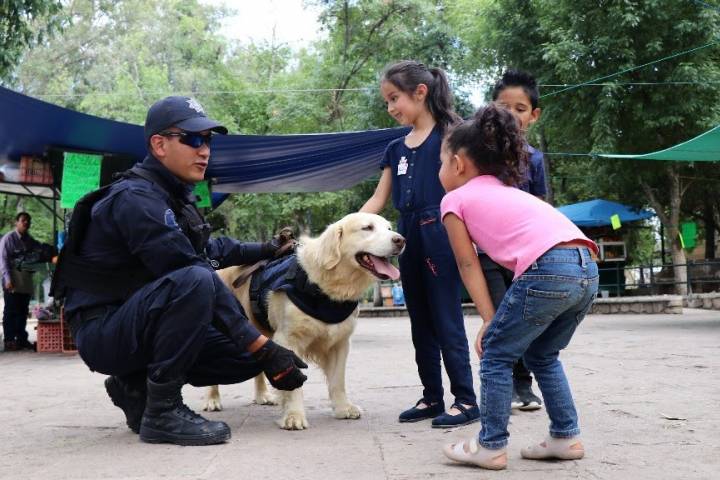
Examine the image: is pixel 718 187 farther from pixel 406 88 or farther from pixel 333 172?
Result: pixel 406 88

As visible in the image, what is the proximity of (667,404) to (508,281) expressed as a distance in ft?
3.70

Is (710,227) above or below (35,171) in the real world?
above

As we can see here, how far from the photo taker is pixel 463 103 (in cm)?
2298

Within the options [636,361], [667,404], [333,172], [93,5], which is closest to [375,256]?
[667,404]

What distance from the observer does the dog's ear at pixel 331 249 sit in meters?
4.32

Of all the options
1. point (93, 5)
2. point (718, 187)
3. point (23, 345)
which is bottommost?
point (23, 345)

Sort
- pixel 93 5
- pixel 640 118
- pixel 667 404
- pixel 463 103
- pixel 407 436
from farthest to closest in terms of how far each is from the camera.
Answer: pixel 93 5 < pixel 463 103 < pixel 640 118 < pixel 667 404 < pixel 407 436

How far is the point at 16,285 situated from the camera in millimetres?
10969

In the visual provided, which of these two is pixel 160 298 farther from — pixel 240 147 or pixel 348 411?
pixel 240 147

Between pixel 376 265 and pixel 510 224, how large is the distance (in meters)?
1.45

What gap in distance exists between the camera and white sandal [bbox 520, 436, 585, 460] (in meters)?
2.97

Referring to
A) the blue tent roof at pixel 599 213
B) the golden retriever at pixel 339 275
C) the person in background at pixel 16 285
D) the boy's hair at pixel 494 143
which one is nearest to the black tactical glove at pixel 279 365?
the golden retriever at pixel 339 275

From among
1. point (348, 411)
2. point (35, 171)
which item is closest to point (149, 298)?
point (348, 411)

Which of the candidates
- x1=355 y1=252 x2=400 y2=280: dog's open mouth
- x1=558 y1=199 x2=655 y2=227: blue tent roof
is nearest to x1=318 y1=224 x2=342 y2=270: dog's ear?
x1=355 y1=252 x2=400 y2=280: dog's open mouth
